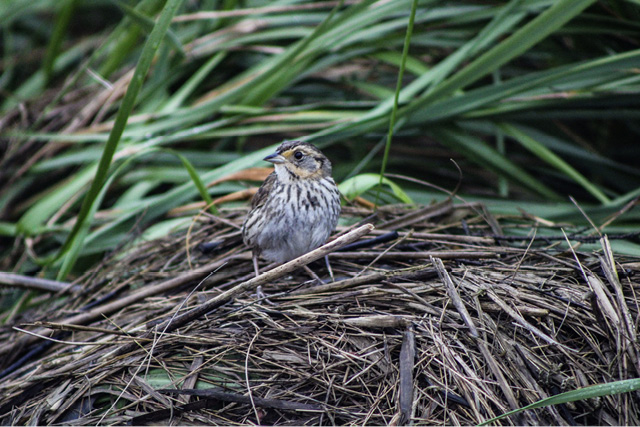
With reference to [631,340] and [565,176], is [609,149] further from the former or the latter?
[631,340]

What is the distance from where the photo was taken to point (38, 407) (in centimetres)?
235

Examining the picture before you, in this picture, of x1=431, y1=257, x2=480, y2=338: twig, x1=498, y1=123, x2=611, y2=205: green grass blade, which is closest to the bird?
x1=431, y1=257, x2=480, y2=338: twig

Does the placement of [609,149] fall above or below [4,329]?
above

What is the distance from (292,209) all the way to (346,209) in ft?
2.00

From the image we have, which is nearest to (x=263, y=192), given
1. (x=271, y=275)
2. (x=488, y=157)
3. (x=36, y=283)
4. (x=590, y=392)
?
(x=271, y=275)

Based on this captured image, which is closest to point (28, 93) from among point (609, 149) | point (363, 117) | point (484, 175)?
point (363, 117)

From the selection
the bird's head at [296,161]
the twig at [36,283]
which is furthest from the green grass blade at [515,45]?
the twig at [36,283]

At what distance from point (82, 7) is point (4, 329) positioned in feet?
11.6

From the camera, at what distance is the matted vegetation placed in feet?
7.20

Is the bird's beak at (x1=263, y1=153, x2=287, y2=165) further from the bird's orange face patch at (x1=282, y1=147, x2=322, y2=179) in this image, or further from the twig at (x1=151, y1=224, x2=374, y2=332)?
the twig at (x1=151, y1=224, x2=374, y2=332)

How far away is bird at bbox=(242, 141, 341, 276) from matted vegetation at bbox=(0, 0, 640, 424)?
167mm

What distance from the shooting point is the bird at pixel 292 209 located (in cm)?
295

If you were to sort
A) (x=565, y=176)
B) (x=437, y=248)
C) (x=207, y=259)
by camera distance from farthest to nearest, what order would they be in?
(x=565, y=176)
(x=207, y=259)
(x=437, y=248)

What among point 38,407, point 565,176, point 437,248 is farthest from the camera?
point 565,176
